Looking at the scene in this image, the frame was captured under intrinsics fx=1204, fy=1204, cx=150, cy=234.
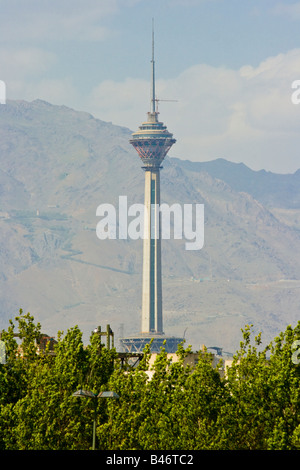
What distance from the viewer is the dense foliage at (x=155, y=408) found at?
94250 mm

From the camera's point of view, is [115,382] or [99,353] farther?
[99,353]

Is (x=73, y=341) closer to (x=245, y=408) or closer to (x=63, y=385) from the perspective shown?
(x=63, y=385)

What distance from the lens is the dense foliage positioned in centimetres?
9425

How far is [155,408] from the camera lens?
98.2 m

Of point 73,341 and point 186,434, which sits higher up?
point 73,341
